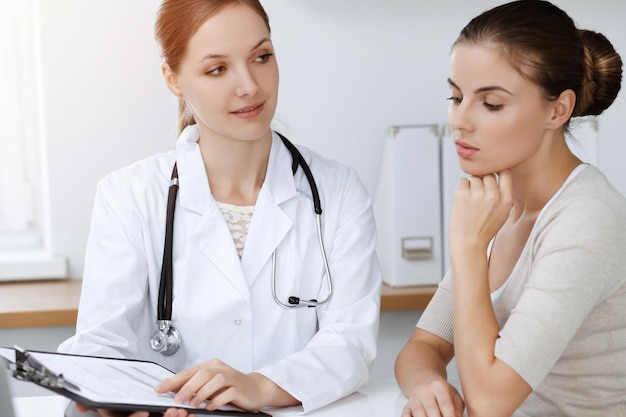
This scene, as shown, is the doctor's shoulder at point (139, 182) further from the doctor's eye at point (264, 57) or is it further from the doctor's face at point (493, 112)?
the doctor's face at point (493, 112)

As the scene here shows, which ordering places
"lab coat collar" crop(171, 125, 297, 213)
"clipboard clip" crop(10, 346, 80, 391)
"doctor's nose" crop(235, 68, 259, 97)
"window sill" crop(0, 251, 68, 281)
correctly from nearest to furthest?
1. "clipboard clip" crop(10, 346, 80, 391)
2. "doctor's nose" crop(235, 68, 259, 97)
3. "lab coat collar" crop(171, 125, 297, 213)
4. "window sill" crop(0, 251, 68, 281)

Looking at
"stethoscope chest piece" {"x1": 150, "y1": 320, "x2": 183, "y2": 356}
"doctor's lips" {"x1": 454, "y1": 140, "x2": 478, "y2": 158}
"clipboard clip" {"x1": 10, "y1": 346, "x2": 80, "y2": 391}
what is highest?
"doctor's lips" {"x1": 454, "y1": 140, "x2": 478, "y2": 158}

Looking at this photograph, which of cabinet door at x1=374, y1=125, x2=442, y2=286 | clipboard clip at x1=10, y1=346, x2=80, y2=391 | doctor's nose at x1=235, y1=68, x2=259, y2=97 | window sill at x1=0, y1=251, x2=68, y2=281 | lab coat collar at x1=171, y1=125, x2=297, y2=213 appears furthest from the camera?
window sill at x1=0, y1=251, x2=68, y2=281

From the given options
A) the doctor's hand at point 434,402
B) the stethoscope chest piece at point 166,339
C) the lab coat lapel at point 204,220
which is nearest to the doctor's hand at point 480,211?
the doctor's hand at point 434,402

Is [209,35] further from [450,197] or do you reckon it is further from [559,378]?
[450,197]

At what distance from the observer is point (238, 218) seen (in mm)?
1743

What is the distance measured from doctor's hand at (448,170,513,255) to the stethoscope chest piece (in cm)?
54

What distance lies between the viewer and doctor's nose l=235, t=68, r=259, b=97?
63.1 inches

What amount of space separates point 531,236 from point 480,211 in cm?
9

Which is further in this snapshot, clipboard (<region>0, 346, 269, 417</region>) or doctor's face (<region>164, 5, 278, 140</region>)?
doctor's face (<region>164, 5, 278, 140</region>)

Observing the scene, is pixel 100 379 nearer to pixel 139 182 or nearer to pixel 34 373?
pixel 34 373

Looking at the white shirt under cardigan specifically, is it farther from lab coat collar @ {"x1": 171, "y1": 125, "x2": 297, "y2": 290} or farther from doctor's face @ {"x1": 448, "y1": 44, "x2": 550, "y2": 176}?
lab coat collar @ {"x1": 171, "y1": 125, "x2": 297, "y2": 290}

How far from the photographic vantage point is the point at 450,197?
2.57 metres

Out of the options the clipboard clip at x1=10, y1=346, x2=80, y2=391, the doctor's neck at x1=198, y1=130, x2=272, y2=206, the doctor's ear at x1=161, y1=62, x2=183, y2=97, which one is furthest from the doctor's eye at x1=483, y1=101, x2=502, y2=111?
the clipboard clip at x1=10, y1=346, x2=80, y2=391
